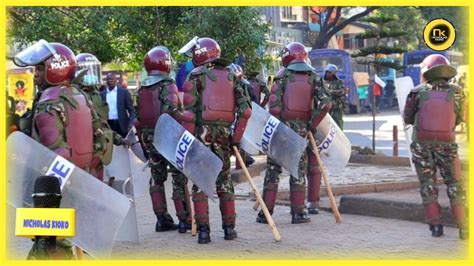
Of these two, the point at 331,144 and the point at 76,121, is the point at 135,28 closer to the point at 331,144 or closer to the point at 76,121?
the point at 331,144

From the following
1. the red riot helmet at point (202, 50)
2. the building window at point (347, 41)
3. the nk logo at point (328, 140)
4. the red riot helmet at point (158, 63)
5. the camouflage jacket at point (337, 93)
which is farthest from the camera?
the building window at point (347, 41)

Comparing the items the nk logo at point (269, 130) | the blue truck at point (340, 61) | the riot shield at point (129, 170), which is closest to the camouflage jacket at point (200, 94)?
the nk logo at point (269, 130)

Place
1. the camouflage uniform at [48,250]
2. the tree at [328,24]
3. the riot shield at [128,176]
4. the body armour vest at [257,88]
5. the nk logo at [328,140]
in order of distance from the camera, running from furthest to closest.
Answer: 1. the tree at [328,24]
2. the body armour vest at [257,88]
3. the nk logo at [328,140]
4. the riot shield at [128,176]
5. the camouflage uniform at [48,250]

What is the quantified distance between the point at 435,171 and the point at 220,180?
2.00 metres

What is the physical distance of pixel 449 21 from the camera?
800 centimetres

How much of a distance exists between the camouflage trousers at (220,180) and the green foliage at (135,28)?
15.0ft

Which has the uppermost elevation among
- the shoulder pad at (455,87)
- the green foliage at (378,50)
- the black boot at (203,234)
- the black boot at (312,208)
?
the shoulder pad at (455,87)

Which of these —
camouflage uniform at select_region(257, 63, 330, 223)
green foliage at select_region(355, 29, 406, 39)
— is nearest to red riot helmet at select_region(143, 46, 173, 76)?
camouflage uniform at select_region(257, 63, 330, 223)

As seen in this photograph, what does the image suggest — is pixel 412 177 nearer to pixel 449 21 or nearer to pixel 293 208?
pixel 293 208

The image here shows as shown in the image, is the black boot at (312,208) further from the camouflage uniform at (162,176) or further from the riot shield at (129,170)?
the riot shield at (129,170)

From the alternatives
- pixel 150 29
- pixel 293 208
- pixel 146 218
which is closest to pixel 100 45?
pixel 150 29

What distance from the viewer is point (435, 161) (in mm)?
8914

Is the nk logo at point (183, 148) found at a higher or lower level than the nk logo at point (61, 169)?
lower

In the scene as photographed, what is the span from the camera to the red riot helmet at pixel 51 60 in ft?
22.2
